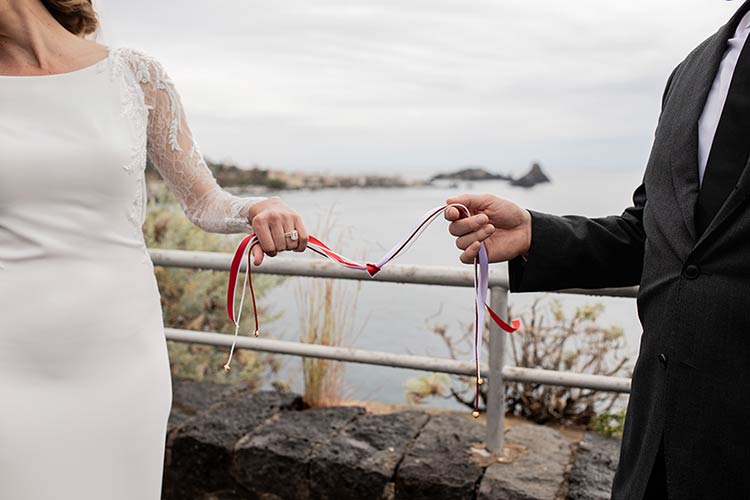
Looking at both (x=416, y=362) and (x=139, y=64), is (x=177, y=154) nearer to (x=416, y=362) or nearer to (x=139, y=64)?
(x=139, y=64)

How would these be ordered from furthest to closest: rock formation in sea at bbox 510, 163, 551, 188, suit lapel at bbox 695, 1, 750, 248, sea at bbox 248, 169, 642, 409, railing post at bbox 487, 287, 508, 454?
sea at bbox 248, 169, 642, 409 → rock formation in sea at bbox 510, 163, 551, 188 → railing post at bbox 487, 287, 508, 454 → suit lapel at bbox 695, 1, 750, 248

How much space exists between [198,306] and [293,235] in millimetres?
3619

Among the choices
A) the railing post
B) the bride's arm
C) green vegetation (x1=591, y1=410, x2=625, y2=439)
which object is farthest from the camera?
green vegetation (x1=591, y1=410, x2=625, y2=439)

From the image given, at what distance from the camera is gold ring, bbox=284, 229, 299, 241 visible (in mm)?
1390

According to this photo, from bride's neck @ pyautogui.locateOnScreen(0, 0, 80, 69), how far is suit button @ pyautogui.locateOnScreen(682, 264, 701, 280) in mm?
1280

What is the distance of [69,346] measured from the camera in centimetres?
137

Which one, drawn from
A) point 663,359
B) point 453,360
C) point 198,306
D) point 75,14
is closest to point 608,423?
point 453,360

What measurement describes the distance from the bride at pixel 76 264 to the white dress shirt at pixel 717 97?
2.37ft

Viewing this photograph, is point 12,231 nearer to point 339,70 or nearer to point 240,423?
point 240,423

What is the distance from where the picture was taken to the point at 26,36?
57.6 inches

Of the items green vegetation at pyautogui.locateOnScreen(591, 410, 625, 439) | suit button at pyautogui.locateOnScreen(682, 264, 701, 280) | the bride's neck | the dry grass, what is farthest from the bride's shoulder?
green vegetation at pyautogui.locateOnScreen(591, 410, 625, 439)

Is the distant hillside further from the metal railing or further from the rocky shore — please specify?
the rocky shore

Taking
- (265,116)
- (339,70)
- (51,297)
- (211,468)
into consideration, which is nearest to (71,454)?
(51,297)

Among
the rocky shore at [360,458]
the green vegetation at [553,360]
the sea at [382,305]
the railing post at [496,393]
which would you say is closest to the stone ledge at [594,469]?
the rocky shore at [360,458]
